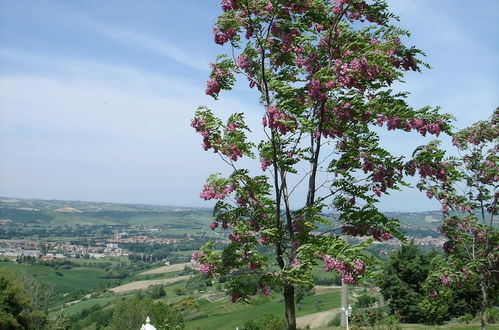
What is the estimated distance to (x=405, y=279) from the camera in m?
39.0

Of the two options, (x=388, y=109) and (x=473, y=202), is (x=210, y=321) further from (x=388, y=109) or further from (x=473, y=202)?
(x=388, y=109)

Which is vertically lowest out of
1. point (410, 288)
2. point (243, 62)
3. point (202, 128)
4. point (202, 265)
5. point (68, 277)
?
point (68, 277)

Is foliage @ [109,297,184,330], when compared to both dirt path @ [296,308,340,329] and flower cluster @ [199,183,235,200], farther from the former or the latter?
flower cluster @ [199,183,235,200]

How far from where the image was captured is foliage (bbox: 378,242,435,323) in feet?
120

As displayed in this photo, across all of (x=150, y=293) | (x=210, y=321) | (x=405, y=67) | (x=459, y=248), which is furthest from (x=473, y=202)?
(x=150, y=293)

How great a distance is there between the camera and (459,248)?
1258cm

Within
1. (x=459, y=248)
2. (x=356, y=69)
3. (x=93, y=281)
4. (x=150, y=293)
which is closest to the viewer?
(x=356, y=69)

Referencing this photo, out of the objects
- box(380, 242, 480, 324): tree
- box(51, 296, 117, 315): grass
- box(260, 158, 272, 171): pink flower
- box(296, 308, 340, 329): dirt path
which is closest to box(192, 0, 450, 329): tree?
box(260, 158, 272, 171): pink flower

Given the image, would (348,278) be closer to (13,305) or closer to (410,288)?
(410,288)

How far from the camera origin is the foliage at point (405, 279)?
36.5 meters

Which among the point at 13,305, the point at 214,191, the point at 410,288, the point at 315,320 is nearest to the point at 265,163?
the point at 214,191

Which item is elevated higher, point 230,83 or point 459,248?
point 230,83

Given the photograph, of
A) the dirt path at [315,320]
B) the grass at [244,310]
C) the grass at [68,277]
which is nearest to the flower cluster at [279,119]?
the dirt path at [315,320]

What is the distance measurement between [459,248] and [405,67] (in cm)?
720
